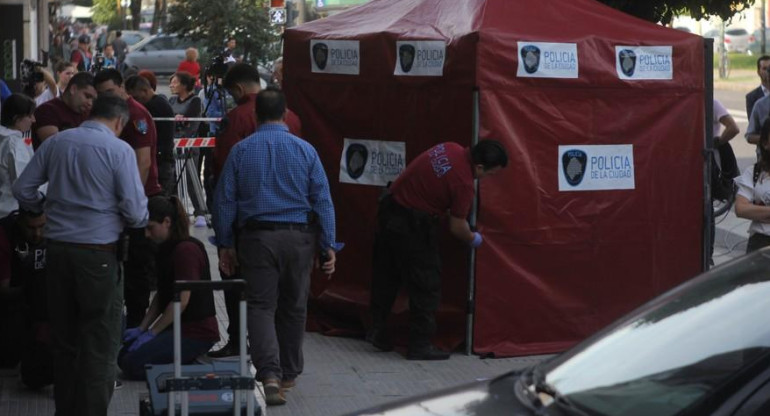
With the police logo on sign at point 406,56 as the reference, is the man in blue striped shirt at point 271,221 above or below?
below

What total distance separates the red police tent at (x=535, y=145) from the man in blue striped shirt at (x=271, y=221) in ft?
5.17

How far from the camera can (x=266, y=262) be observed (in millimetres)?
7219

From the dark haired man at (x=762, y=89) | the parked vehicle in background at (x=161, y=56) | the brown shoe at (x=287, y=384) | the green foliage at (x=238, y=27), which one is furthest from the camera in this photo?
the parked vehicle in background at (x=161, y=56)

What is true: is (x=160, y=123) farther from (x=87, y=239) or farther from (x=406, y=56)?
(x=87, y=239)

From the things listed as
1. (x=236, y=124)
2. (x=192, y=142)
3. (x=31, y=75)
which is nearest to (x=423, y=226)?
(x=236, y=124)

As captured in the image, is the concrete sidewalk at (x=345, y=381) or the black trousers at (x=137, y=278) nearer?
the concrete sidewalk at (x=345, y=381)

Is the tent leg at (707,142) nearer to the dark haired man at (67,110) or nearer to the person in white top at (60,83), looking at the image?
the dark haired man at (67,110)

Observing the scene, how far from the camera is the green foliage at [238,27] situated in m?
27.8

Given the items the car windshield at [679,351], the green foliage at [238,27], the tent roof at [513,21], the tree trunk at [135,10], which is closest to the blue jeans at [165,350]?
the tent roof at [513,21]

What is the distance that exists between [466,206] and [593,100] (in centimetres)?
130

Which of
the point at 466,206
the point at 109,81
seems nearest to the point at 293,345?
the point at 466,206

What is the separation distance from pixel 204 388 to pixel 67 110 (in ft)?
13.1

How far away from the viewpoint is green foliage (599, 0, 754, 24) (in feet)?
36.6

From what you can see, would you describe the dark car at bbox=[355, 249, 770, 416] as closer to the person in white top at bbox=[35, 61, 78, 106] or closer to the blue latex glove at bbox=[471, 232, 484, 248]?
the blue latex glove at bbox=[471, 232, 484, 248]
